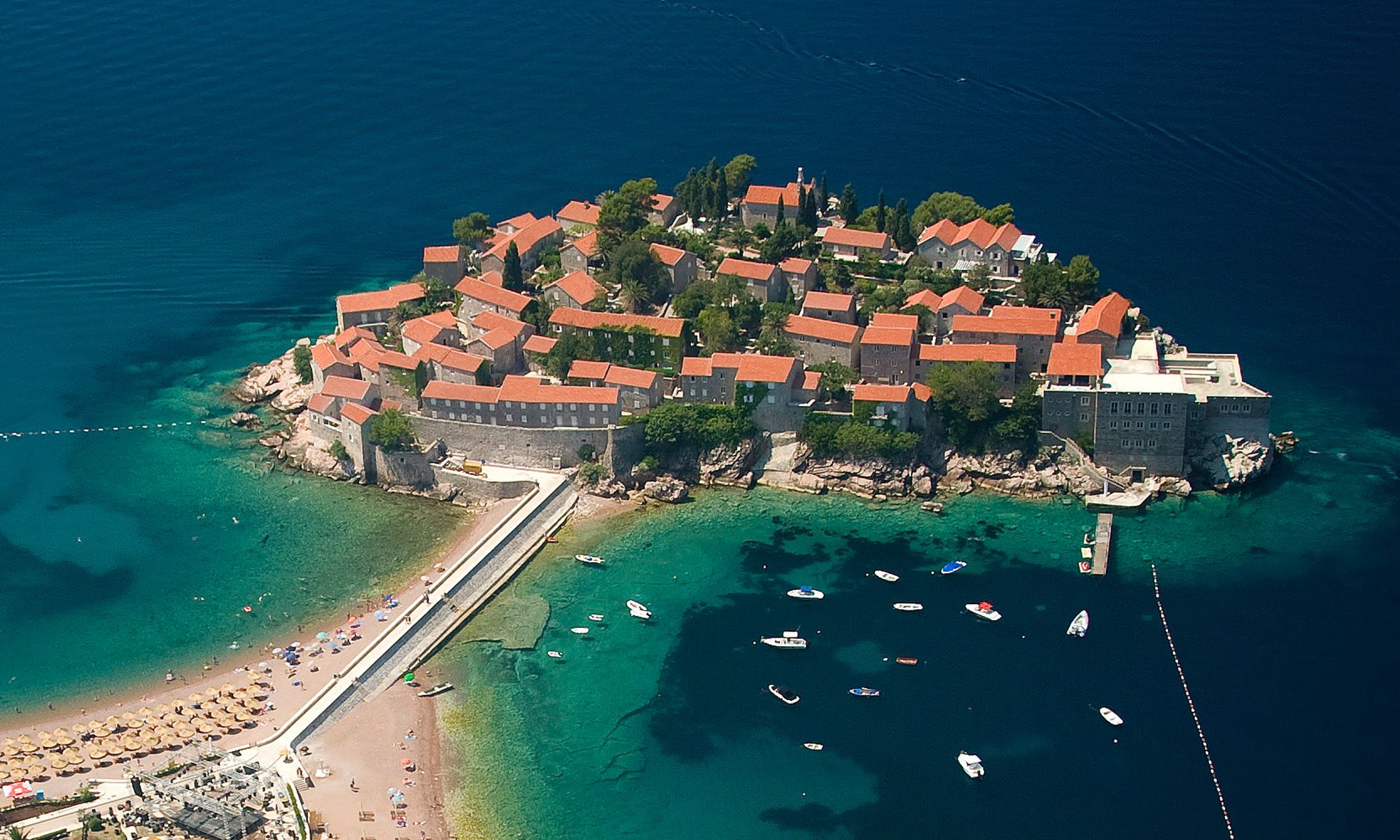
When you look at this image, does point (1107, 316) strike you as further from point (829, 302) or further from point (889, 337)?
point (829, 302)

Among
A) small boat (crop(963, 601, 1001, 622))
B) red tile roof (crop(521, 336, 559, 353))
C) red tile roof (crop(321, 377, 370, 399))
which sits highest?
red tile roof (crop(521, 336, 559, 353))

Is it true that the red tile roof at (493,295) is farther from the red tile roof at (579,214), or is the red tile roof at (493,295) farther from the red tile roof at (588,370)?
the red tile roof at (579,214)

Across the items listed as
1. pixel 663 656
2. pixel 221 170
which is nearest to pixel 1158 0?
pixel 221 170

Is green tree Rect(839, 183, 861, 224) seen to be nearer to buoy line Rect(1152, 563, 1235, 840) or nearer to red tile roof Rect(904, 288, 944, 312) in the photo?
red tile roof Rect(904, 288, 944, 312)

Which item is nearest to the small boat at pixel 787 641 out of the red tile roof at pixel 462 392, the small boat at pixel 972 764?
the small boat at pixel 972 764

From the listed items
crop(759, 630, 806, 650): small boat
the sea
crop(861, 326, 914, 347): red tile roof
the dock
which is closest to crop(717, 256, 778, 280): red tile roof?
crop(861, 326, 914, 347): red tile roof
